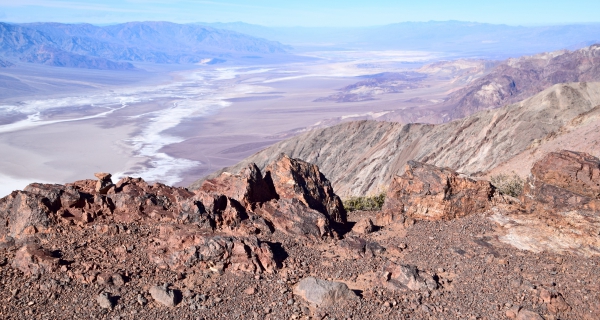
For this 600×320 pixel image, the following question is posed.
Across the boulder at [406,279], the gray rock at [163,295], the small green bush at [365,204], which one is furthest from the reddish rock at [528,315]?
the small green bush at [365,204]

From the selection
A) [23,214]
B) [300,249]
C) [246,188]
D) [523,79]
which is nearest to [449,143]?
[246,188]

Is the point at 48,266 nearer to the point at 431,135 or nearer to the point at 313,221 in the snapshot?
the point at 313,221

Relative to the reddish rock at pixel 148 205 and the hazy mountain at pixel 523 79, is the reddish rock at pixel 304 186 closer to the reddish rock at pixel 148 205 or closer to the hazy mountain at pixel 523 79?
the reddish rock at pixel 148 205

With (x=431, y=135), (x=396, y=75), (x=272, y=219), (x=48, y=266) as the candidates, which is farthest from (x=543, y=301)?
(x=396, y=75)

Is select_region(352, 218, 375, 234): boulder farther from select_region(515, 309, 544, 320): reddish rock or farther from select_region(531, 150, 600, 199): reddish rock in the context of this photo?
select_region(531, 150, 600, 199): reddish rock

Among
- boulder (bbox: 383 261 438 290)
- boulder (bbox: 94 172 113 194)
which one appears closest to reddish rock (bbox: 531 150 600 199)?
boulder (bbox: 383 261 438 290)
